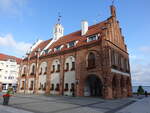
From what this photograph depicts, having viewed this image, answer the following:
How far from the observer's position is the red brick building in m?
25.1

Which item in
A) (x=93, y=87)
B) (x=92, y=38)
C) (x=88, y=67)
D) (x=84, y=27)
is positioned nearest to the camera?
(x=88, y=67)

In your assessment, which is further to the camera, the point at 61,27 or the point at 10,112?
the point at 61,27

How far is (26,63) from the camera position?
43406 millimetres

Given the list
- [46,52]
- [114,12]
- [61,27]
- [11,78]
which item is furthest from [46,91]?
[11,78]

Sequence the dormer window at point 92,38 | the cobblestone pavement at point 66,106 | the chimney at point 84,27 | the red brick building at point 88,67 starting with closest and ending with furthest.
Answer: the cobblestone pavement at point 66,106
the red brick building at point 88,67
the dormer window at point 92,38
the chimney at point 84,27

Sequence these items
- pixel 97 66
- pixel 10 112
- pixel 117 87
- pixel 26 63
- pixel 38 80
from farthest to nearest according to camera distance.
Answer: pixel 26 63 < pixel 38 80 < pixel 117 87 < pixel 97 66 < pixel 10 112

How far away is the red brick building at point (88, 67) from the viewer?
82.2 ft

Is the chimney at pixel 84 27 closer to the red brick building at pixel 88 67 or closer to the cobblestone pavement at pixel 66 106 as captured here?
the red brick building at pixel 88 67

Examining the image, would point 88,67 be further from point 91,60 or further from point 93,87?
point 93,87

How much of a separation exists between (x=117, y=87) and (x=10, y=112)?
2153 centimetres

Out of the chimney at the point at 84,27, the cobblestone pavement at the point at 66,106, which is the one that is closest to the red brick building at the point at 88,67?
the chimney at the point at 84,27

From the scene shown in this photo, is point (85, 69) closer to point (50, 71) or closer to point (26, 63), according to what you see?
point (50, 71)

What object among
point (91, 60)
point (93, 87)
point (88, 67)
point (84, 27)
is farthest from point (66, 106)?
point (84, 27)

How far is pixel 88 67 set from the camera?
26500 millimetres
